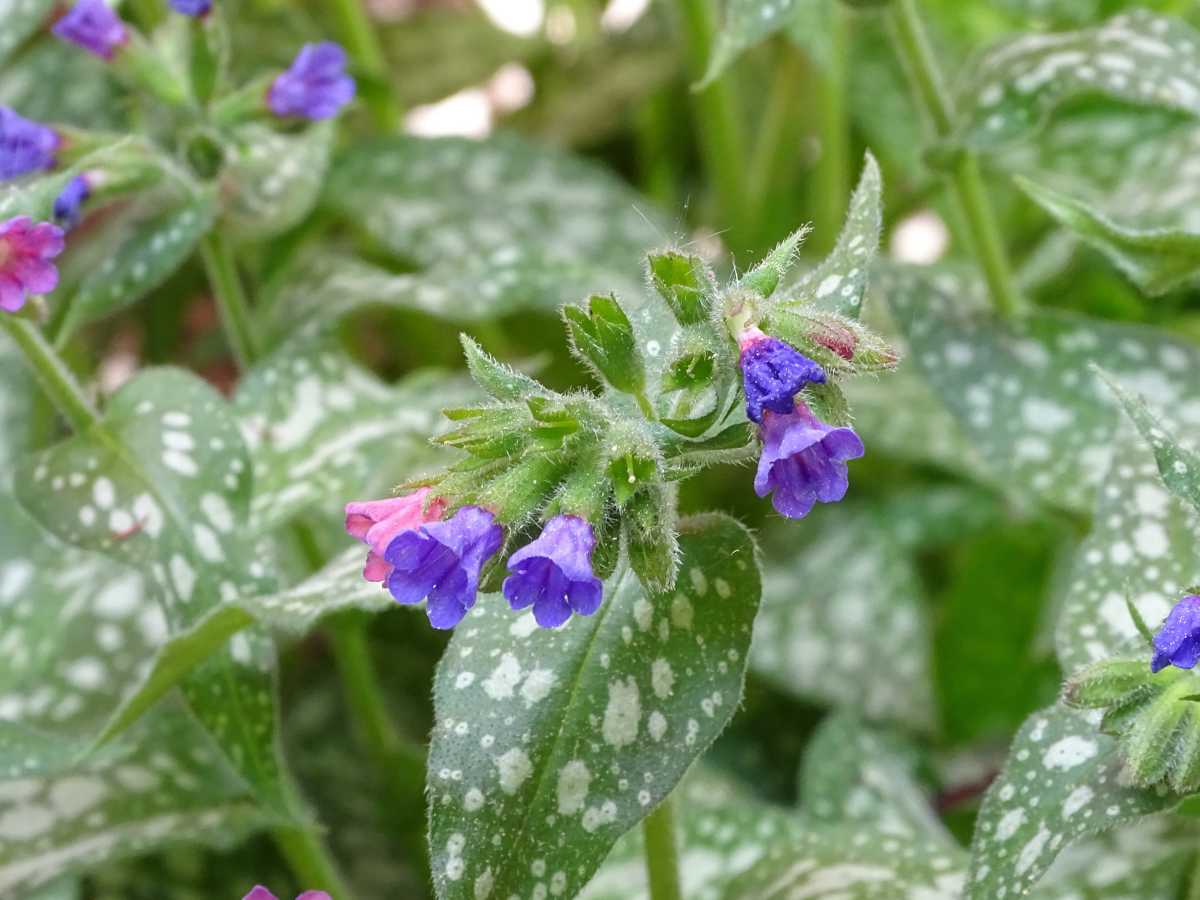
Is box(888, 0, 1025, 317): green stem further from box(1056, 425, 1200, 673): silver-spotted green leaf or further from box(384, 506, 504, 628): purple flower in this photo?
box(384, 506, 504, 628): purple flower

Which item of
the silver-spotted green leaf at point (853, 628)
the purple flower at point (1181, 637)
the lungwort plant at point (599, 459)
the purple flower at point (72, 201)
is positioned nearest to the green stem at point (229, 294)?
the lungwort plant at point (599, 459)

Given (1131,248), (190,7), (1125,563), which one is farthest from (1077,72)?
(190,7)

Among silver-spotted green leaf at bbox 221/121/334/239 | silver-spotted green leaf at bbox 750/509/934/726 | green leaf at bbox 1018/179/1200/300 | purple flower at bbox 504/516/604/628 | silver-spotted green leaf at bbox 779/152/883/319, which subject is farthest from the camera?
silver-spotted green leaf at bbox 750/509/934/726

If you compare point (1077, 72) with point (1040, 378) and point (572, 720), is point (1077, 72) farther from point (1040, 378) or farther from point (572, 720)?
point (572, 720)

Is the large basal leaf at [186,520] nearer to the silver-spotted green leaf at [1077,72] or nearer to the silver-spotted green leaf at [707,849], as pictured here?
the silver-spotted green leaf at [707,849]

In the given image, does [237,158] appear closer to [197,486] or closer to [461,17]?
[197,486]

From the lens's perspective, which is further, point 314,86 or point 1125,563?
point 314,86

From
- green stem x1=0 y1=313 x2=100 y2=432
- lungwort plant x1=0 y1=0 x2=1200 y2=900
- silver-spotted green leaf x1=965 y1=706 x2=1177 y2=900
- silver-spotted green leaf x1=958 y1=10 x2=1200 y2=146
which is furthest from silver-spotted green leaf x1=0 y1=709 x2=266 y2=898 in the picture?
silver-spotted green leaf x1=958 y1=10 x2=1200 y2=146
